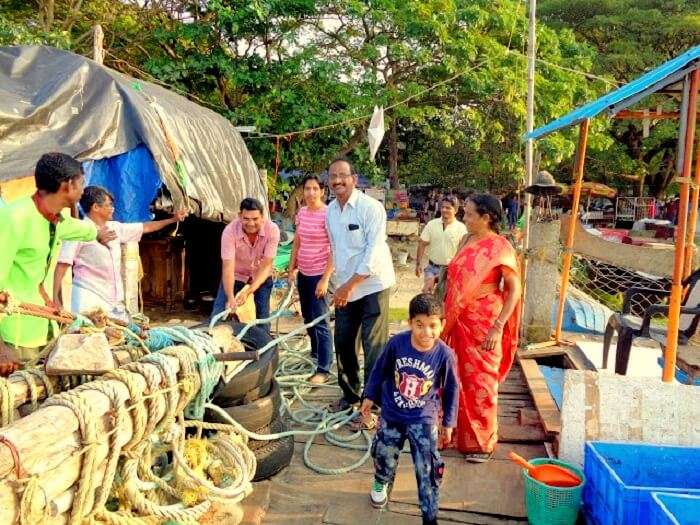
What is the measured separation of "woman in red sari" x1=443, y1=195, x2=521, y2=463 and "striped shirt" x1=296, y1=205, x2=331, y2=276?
1569mm

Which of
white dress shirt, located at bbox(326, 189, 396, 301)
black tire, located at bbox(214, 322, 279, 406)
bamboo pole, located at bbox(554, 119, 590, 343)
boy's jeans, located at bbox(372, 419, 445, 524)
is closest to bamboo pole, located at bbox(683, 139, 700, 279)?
bamboo pole, located at bbox(554, 119, 590, 343)

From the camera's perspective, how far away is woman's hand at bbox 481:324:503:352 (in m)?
3.63

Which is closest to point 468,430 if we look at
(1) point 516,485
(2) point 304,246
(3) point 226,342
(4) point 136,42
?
(1) point 516,485

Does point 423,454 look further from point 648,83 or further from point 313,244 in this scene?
point 648,83

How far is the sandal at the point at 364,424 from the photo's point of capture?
408cm

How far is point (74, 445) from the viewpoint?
1885 mm

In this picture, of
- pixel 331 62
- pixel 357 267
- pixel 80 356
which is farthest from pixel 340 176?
pixel 331 62

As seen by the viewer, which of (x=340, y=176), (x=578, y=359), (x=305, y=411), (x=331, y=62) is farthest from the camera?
(x=331, y=62)

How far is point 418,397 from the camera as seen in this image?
3018mm

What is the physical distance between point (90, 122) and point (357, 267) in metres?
3.47

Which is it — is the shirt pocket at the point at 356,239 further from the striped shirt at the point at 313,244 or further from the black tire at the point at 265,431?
the black tire at the point at 265,431

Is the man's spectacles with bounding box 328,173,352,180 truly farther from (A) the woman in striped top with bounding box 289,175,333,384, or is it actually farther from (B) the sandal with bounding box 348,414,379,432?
(B) the sandal with bounding box 348,414,379,432

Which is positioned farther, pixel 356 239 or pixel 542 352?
pixel 542 352

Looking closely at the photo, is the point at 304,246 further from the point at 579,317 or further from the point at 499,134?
the point at 499,134
